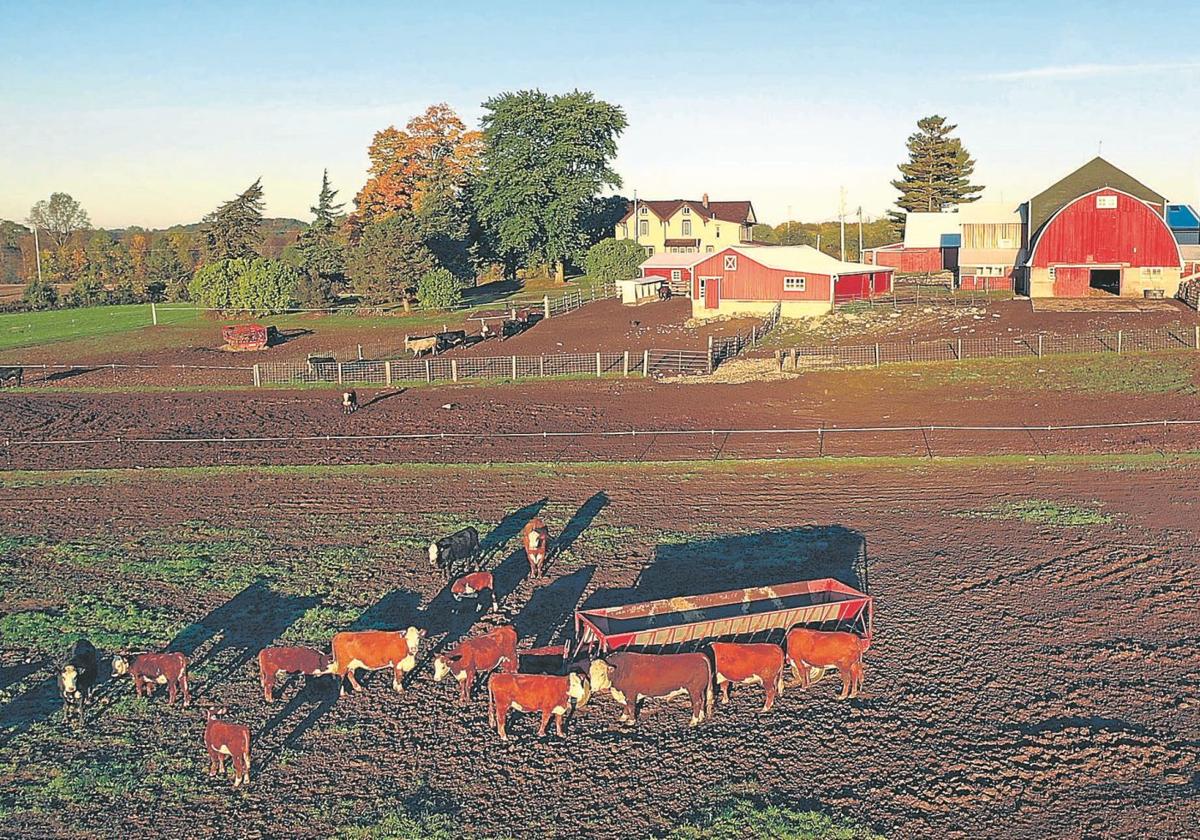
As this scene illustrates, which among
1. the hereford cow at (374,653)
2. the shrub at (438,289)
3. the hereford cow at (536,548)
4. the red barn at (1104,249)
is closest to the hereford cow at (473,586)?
the hereford cow at (536,548)

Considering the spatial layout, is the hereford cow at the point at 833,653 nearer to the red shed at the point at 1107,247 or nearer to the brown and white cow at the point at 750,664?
the brown and white cow at the point at 750,664

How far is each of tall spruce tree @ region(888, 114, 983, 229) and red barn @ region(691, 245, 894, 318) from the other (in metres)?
40.5

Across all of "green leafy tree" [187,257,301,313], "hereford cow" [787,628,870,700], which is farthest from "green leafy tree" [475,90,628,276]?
"hereford cow" [787,628,870,700]

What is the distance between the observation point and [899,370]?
117ft

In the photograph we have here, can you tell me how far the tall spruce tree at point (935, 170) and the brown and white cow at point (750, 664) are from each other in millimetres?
85464

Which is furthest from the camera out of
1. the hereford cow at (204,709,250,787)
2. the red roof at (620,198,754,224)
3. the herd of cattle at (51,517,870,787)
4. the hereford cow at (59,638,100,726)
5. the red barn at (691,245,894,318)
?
the red roof at (620,198,754,224)

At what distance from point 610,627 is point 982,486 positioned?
11.4 meters

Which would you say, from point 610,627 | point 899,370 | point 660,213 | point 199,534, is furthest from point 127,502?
point 660,213

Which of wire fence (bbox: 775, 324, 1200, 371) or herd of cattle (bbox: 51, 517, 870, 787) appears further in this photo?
wire fence (bbox: 775, 324, 1200, 371)

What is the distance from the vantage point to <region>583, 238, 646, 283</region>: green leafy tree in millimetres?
69000

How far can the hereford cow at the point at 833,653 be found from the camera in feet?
37.2

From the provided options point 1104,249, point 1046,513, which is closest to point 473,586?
point 1046,513

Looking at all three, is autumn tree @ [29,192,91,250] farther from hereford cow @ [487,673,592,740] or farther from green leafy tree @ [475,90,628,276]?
hereford cow @ [487,673,592,740]

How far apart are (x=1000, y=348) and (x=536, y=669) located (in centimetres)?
3073
